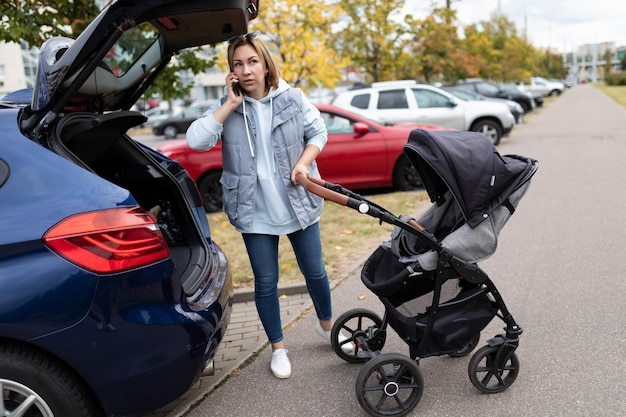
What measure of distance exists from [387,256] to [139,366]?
1478 mm

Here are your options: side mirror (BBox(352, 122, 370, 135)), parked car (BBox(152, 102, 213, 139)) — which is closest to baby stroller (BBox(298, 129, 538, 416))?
side mirror (BBox(352, 122, 370, 135))

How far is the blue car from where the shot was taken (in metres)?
2.29

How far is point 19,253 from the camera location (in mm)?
2273

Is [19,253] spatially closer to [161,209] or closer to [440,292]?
[161,209]

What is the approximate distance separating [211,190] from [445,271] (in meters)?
5.97

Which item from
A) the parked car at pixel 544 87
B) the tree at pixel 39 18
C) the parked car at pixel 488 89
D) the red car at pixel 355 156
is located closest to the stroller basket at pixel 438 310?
the tree at pixel 39 18

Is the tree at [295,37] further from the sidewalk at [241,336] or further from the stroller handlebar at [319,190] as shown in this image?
the stroller handlebar at [319,190]

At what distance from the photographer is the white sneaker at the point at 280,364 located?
11.4ft

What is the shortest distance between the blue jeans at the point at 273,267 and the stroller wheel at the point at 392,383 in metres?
0.71

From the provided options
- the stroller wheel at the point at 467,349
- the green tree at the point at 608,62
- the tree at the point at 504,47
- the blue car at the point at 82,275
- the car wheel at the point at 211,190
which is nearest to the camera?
the blue car at the point at 82,275

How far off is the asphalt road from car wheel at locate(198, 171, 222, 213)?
3774mm

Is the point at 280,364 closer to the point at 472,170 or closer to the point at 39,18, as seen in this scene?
the point at 472,170

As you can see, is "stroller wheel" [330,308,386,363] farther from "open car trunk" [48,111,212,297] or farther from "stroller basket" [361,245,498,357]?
"open car trunk" [48,111,212,297]

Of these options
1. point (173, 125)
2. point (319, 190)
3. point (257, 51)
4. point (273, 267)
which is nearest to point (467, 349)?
point (273, 267)
